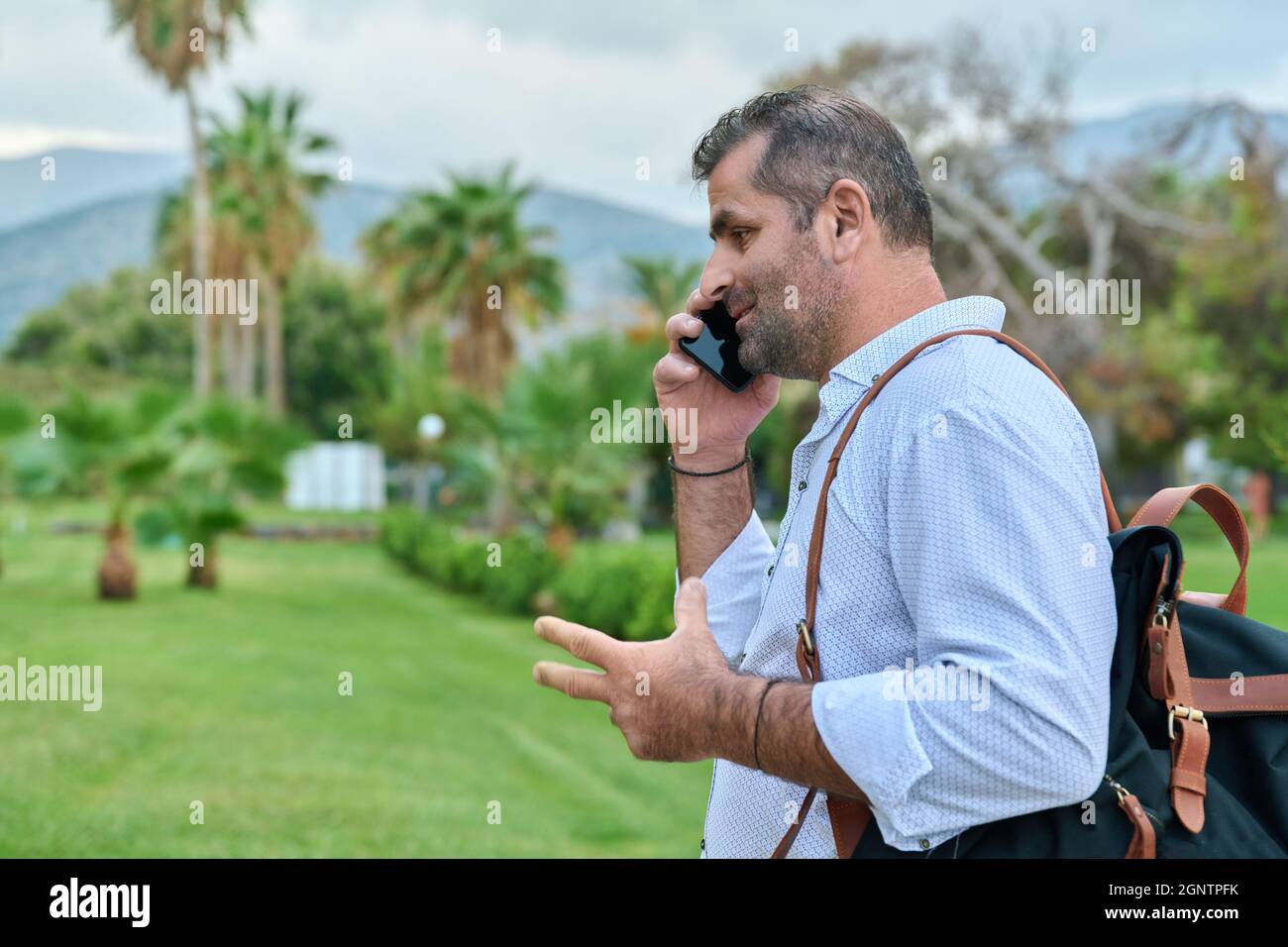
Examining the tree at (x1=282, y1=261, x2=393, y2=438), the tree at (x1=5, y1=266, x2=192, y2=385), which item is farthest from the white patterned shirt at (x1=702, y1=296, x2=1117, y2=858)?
the tree at (x1=5, y1=266, x2=192, y2=385)

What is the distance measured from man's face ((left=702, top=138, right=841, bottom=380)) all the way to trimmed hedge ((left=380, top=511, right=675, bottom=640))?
8704mm

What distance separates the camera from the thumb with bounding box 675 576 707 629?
5.43ft

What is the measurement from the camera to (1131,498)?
37219 millimetres

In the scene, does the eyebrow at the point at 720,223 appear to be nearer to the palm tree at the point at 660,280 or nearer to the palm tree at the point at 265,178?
the palm tree at the point at 265,178

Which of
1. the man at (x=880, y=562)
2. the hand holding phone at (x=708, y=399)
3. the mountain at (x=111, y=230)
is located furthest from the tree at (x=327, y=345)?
the man at (x=880, y=562)

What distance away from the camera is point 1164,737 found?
60.1 inches

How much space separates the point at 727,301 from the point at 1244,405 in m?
26.8

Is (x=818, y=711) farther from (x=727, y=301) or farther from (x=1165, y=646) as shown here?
(x=727, y=301)

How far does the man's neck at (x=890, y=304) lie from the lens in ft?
5.81

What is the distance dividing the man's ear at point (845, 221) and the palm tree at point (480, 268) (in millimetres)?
24691

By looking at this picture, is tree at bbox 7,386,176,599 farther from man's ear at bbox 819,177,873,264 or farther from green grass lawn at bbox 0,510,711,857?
man's ear at bbox 819,177,873,264
